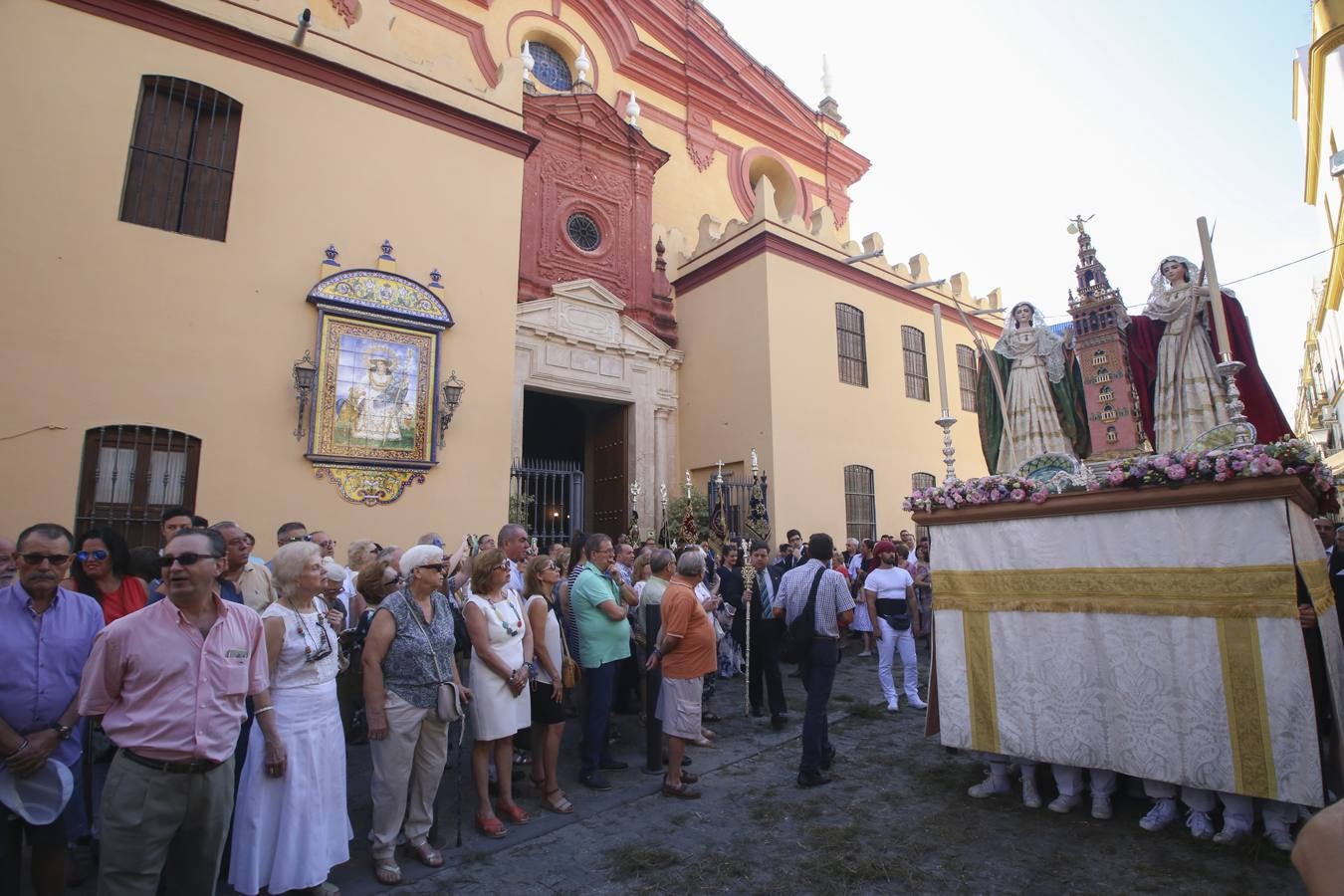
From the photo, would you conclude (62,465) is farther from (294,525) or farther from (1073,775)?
(1073,775)

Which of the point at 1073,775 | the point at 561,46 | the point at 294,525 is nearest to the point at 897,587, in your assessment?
the point at 1073,775

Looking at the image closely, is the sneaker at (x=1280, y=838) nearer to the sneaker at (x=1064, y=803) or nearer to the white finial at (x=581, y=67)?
the sneaker at (x=1064, y=803)

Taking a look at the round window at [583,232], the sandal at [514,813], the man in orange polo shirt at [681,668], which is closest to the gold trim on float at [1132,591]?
the man in orange polo shirt at [681,668]

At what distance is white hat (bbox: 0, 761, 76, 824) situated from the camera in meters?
2.77

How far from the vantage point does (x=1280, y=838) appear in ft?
12.3

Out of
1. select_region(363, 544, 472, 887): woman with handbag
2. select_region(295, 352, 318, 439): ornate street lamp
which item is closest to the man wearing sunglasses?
select_region(363, 544, 472, 887): woman with handbag

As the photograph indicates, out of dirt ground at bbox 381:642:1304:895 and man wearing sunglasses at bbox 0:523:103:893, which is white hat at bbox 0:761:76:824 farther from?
dirt ground at bbox 381:642:1304:895

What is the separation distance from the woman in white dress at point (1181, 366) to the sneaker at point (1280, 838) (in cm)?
294

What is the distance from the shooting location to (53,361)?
7.51 metres

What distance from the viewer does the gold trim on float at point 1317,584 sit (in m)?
3.90

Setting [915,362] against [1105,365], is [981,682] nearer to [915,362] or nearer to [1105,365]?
[1105,365]

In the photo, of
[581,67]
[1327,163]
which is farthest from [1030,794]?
[1327,163]

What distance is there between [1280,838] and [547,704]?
428 cm

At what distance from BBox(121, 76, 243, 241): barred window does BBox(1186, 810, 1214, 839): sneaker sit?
36.1 ft
